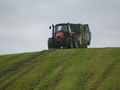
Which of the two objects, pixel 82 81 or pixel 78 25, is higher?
pixel 78 25

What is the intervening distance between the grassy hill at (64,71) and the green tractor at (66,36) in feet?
19.2

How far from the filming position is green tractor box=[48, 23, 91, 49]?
3503cm

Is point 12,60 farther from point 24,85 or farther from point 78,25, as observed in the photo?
point 78,25

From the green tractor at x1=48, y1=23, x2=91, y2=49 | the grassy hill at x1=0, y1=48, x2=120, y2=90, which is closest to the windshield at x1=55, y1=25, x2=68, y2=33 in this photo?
the green tractor at x1=48, y1=23, x2=91, y2=49

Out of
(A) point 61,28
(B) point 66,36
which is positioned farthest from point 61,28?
(B) point 66,36

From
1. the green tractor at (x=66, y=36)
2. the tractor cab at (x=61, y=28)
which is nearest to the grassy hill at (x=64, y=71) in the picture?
the green tractor at (x=66, y=36)

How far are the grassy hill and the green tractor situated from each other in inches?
230

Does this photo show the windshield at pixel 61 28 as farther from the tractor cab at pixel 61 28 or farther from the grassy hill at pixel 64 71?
the grassy hill at pixel 64 71

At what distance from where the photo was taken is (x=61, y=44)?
35594 millimetres

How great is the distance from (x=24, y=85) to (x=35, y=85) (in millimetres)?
731

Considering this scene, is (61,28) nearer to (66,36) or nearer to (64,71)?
(66,36)

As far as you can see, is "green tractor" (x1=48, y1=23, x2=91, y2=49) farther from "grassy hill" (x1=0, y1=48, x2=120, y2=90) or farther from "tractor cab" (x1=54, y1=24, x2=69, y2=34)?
"grassy hill" (x1=0, y1=48, x2=120, y2=90)

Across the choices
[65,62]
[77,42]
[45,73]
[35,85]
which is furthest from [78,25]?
[35,85]

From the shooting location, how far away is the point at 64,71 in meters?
22.4
